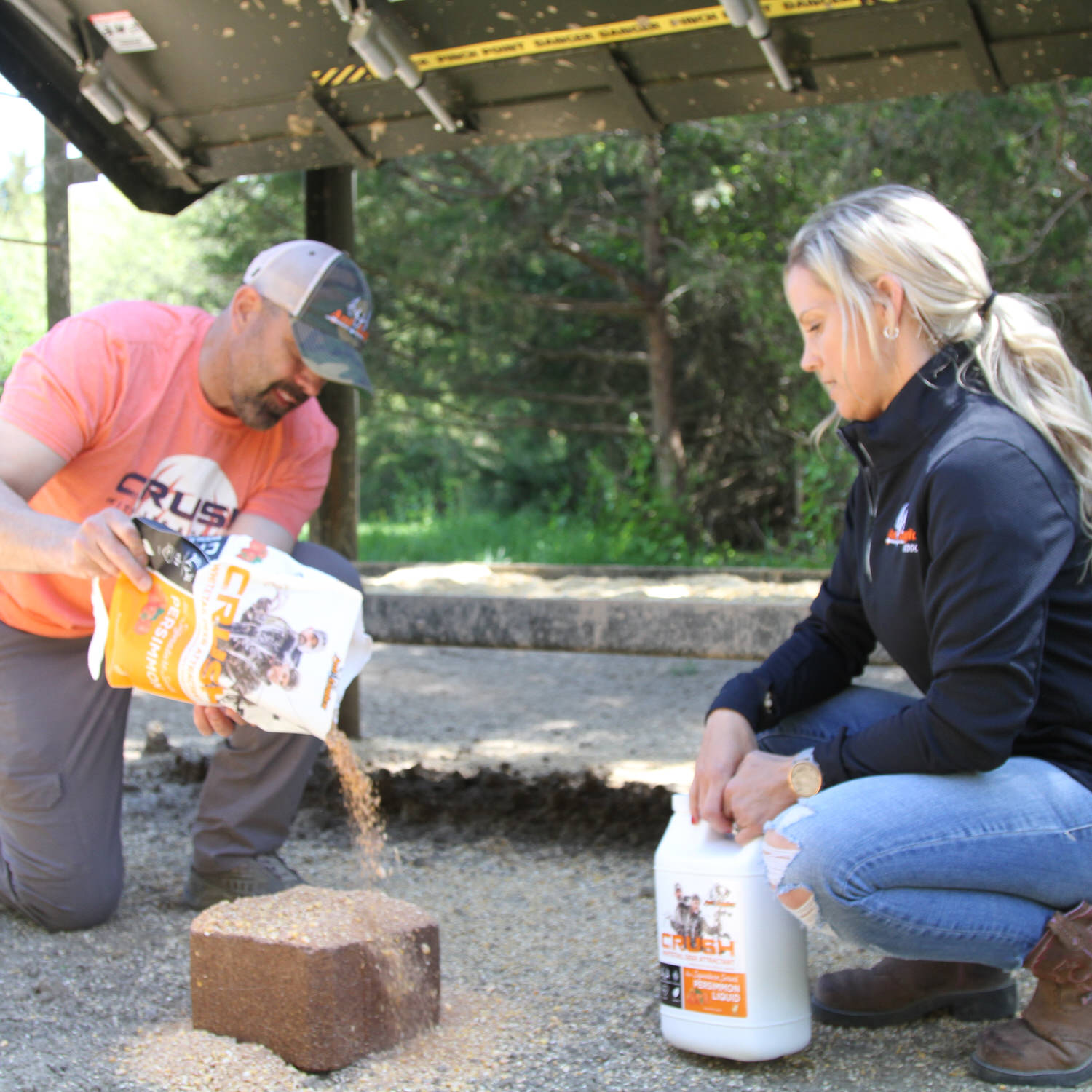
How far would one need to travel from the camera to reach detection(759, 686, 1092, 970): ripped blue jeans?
1.91m

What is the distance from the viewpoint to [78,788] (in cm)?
281

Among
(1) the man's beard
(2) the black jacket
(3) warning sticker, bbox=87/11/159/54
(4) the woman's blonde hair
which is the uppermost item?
(3) warning sticker, bbox=87/11/159/54

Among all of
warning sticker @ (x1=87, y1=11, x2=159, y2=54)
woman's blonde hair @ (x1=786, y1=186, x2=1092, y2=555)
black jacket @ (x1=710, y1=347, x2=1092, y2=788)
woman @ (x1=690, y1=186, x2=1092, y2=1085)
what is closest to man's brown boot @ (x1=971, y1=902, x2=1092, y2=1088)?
woman @ (x1=690, y1=186, x2=1092, y2=1085)

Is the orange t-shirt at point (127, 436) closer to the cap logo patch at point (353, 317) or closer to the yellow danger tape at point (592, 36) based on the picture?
the cap logo patch at point (353, 317)

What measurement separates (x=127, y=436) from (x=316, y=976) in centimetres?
133

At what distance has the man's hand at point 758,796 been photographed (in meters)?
2.07

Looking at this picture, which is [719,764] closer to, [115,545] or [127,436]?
[115,545]

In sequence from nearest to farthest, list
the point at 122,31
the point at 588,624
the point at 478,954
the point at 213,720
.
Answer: the point at 213,720 → the point at 478,954 → the point at 122,31 → the point at 588,624

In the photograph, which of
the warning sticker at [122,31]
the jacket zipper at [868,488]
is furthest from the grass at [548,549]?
the jacket zipper at [868,488]

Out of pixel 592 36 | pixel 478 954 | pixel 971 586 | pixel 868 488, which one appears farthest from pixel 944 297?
pixel 478 954

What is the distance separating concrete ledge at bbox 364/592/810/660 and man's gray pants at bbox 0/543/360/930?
0.87 metres

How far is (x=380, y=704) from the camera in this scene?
19.4ft

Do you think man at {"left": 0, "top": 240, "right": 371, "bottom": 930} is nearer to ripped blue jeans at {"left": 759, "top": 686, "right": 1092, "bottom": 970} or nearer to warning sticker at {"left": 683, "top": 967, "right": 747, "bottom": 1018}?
warning sticker at {"left": 683, "top": 967, "right": 747, "bottom": 1018}

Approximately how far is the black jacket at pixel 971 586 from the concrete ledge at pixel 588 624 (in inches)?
45.2
